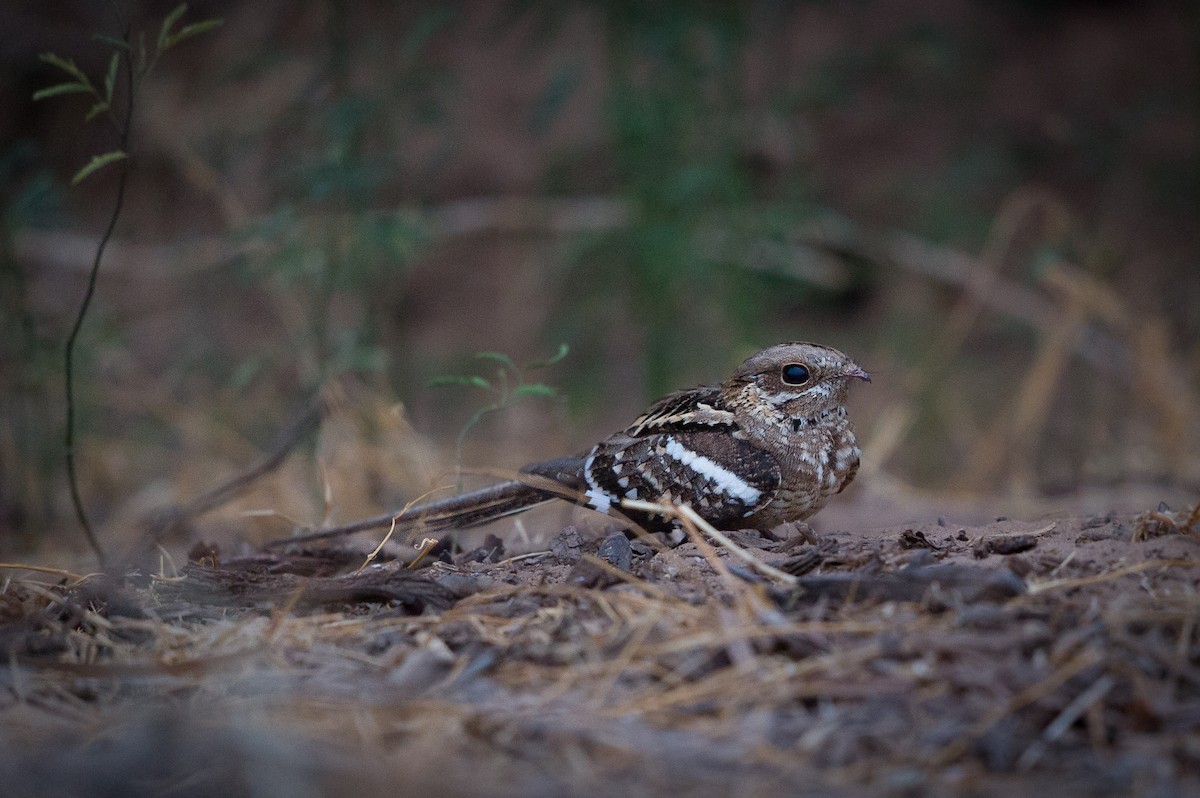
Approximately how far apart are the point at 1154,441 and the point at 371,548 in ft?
15.4

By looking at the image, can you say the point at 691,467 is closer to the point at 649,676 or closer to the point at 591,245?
the point at 649,676

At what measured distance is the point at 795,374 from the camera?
121 inches

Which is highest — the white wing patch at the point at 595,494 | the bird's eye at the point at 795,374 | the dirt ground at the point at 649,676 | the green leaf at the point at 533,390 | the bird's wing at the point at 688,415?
the bird's eye at the point at 795,374

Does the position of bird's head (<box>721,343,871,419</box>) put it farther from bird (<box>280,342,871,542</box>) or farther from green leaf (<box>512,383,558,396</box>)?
green leaf (<box>512,383,558,396</box>)

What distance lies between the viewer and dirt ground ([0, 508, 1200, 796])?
1.73m

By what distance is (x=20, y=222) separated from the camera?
164 inches

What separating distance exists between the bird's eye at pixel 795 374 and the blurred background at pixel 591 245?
735mm

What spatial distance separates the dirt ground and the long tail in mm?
397

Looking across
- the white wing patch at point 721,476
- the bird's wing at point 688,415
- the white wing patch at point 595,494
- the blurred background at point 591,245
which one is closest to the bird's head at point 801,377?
the bird's wing at point 688,415

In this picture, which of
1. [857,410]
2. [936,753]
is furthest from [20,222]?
[857,410]

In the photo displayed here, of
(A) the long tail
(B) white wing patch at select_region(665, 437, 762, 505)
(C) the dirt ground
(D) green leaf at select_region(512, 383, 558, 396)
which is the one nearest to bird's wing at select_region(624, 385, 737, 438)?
(B) white wing patch at select_region(665, 437, 762, 505)

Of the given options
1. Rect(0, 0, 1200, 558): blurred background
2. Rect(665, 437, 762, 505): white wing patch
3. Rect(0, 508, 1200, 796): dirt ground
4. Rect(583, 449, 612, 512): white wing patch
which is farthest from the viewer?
Rect(0, 0, 1200, 558): blurred background

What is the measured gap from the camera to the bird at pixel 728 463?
2.95 m

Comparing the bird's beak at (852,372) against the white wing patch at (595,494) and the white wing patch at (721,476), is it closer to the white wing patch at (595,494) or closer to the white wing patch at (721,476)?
the white wing patch at (721,476)
